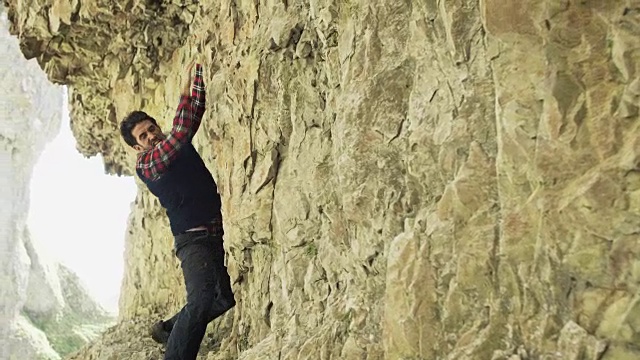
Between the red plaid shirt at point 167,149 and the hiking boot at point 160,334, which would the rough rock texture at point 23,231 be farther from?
the red plaid shirt at point 167,149

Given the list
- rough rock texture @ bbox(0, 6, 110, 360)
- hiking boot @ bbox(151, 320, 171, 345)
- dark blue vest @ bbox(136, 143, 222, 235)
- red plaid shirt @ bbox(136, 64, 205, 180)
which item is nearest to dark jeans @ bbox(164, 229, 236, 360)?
dark blue vest @ bbox(136, 143, 222, 235)

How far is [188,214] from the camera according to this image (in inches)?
219

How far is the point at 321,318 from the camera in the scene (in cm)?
402

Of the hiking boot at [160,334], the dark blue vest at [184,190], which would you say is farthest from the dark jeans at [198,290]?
the hiking boot at [160,334]

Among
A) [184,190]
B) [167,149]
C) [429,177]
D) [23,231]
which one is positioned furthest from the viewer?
[23,231]

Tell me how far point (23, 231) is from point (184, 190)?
28807 mm

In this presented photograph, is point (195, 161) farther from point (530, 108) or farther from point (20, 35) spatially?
point (20, 35)

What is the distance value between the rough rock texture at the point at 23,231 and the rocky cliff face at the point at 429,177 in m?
24.6

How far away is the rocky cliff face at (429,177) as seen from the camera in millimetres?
2305

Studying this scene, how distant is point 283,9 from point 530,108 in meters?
2.88

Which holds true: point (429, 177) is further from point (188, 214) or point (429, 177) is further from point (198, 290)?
point (188, 214)

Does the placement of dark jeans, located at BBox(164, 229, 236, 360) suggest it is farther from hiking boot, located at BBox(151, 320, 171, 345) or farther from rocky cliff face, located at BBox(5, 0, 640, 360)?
hiking boot, located at BBox(151, 320, 171, 345)

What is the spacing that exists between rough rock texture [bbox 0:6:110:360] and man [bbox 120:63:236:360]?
24237 mm

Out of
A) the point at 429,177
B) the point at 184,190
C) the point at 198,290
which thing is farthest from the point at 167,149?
the point at 429,177
